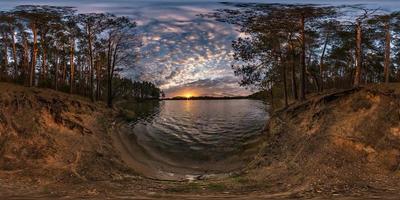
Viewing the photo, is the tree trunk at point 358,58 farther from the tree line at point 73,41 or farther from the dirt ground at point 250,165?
the tree line at point 73,41

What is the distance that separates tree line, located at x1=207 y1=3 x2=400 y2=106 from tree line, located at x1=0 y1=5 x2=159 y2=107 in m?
4.80

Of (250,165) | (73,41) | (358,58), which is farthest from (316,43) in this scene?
(73,41)

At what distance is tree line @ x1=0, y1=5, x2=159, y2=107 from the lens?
12.1 metres

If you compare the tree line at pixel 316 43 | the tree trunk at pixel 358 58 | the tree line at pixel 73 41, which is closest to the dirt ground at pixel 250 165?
the tree trunk at pixel 358 58

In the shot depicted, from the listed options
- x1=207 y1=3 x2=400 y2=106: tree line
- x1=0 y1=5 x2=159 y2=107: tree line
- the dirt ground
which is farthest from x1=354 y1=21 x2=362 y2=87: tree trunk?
x1=0 y1=5 x2=159 y2=107: tree line

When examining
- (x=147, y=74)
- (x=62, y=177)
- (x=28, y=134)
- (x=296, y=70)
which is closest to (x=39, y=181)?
(x=62, y=177)

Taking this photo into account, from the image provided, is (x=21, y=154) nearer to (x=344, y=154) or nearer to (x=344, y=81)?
(x=344, y=154)

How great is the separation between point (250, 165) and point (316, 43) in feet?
26.1

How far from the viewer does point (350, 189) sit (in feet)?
31.7

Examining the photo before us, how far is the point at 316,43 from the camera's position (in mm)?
20375

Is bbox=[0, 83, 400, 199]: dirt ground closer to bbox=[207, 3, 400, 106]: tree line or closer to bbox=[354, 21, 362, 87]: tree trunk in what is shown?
bbox=[354, 21, 362, 87]: tree trunk

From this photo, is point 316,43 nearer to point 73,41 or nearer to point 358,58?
point 358,58

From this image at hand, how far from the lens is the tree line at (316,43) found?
11.1 metres

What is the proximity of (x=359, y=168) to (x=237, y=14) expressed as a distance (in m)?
6.20
